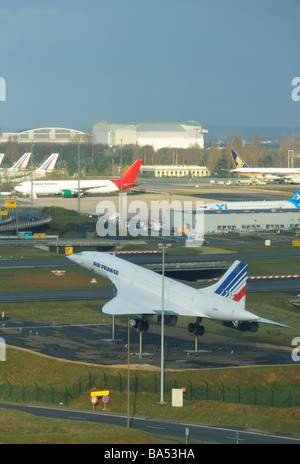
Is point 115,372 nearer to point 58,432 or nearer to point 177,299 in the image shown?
point 177,299

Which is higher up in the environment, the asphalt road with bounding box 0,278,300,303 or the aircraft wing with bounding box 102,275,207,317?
the aircraft wing with bounding box 102,275,207,317

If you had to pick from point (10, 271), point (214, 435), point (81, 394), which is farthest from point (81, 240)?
point (214, 435)

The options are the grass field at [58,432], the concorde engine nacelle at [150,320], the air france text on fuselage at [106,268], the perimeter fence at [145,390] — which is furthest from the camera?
the air france text on fuselage at [106,268]

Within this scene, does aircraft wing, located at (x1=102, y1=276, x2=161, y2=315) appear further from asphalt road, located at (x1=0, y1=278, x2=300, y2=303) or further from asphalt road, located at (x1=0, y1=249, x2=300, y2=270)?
asphalt road, located at (x1=0, y1=249, x2=300, y2=270)

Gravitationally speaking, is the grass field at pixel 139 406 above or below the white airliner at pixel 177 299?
below

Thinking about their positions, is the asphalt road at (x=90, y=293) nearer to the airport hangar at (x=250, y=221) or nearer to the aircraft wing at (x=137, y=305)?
the aircraft wing at (x=137, y=305)

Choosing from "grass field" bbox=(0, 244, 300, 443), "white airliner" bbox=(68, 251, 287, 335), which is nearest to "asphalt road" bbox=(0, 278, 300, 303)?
"grass field" bbox=(0, 244, 300, 443)

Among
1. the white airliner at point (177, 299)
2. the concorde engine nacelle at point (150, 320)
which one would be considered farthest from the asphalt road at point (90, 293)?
the concorde engine nacelle at point (150, 320)
